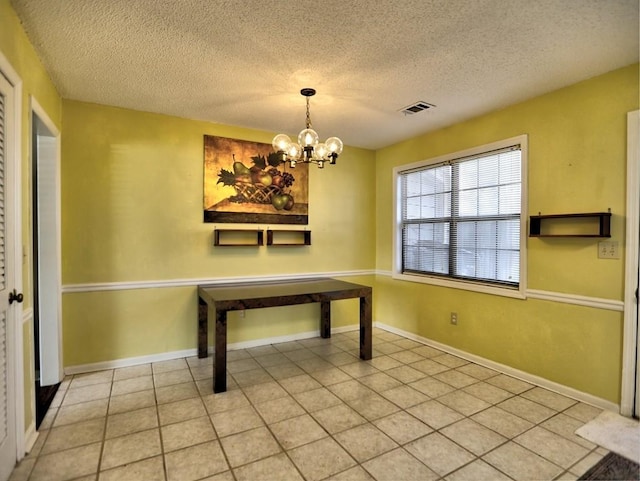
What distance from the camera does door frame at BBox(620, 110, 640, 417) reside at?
2.32 metres

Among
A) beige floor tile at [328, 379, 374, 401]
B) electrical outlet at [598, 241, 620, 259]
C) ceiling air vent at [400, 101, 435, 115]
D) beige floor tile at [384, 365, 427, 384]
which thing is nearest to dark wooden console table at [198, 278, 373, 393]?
beige floor tile at [384, 365, 427, 384]

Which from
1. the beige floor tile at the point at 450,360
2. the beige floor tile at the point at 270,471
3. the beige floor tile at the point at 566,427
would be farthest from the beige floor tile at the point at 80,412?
the beige floor tile at the point at 566,427

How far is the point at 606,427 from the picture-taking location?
→ 7.29 ft

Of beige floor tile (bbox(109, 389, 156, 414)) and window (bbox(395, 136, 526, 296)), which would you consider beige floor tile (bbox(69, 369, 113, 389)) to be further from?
window (bbox(395, 136, 526, 296))

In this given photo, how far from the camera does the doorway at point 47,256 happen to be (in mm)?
2869

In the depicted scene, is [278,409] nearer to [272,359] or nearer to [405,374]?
[272,359]

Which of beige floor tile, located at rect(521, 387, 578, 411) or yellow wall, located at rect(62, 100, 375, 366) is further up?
yellow wall, located at rect(62, 100, 375, 366)

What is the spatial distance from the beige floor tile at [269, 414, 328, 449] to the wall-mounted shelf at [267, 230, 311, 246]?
80.2 inches

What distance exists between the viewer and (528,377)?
2932 millimetres

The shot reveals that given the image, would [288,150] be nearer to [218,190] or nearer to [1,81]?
[218,190]

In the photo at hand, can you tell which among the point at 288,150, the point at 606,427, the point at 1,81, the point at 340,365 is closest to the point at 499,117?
the point at 288,150

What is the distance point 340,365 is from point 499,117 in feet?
9.31

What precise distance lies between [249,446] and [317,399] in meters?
0.71

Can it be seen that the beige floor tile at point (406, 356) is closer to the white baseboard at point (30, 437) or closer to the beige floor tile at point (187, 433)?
the beige floor tile at point (187, 433)
